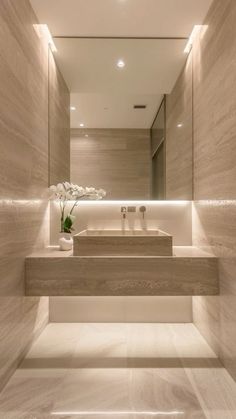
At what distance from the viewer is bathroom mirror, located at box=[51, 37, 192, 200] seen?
261cm

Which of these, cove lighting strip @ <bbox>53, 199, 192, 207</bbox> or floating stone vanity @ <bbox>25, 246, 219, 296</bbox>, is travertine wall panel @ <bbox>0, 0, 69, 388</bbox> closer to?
floating stone vanity @ <bbox>25, 246, 219, 296</bbox>

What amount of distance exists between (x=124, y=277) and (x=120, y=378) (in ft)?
2.07

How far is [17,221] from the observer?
194 cm

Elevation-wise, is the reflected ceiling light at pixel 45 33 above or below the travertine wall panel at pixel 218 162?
above

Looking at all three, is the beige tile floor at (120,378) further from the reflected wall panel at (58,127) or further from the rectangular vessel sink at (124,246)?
the reflected wall panel at (58,127)

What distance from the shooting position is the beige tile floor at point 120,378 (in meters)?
1.58

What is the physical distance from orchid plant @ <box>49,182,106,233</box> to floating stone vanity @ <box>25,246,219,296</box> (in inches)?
22.5

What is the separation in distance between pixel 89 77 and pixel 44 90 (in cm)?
43

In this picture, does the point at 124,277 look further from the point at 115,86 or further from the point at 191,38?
→ the point at 191,38

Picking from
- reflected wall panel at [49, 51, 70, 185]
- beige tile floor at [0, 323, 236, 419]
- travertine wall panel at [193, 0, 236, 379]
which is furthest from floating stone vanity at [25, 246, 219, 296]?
reflected wall panel at [49, 51, 70, 185]

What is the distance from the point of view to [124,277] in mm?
1927

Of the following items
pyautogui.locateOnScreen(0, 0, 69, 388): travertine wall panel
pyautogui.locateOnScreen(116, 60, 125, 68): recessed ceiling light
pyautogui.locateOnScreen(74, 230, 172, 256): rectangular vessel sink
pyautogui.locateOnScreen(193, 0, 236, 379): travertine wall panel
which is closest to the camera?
pyautogui.locateOnScreen(0, 0, 69, 388): travertine wall panel

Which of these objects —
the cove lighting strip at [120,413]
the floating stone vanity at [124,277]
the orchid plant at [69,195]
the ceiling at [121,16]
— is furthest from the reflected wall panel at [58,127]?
the cove lighting strip at [120,413]

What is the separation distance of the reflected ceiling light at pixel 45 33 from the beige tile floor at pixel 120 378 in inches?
95.9
